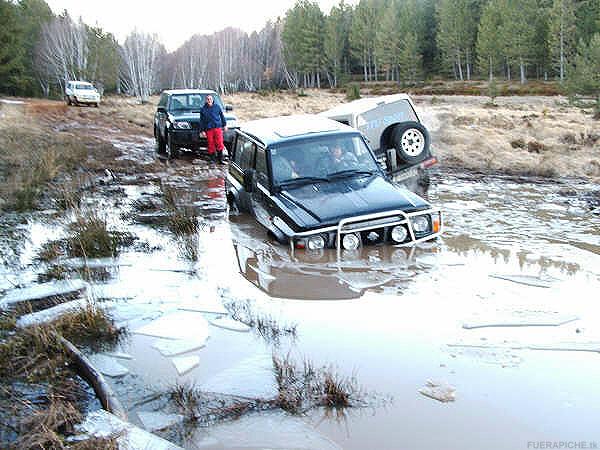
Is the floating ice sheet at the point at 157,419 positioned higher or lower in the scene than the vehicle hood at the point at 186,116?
lower

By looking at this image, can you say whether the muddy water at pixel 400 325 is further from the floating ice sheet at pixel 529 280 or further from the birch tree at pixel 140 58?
the birch tree at pixel 140 58

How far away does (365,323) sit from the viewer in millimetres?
5535

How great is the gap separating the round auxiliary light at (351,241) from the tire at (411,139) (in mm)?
4088

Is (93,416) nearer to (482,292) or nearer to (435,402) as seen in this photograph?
(435,402)

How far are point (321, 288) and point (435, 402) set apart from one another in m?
2.46

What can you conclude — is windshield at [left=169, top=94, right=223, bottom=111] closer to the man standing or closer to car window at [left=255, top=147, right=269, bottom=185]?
the man standing

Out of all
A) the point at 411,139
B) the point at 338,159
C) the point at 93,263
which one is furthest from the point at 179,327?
the point at 411,139

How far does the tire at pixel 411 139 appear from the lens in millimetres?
10820

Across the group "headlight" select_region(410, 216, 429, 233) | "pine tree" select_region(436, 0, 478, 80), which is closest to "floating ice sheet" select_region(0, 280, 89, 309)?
"headlight" select_region(410, 216, 429, 233)

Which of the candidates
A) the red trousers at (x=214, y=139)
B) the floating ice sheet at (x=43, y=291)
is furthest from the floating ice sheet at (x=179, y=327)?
the red trousers at (x=214, y=139)

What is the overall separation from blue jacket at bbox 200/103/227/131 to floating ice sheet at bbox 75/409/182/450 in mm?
11636

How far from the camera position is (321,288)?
6.48 m

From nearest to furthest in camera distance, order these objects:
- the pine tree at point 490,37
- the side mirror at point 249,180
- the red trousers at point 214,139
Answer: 1. the side mirror at point 249,180
2. the red trousers at point 214,139
3. the pine tree at point 490,37

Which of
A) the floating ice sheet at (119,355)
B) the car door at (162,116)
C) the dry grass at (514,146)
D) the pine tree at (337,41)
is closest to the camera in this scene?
the floating ice sheet at (119,355)
